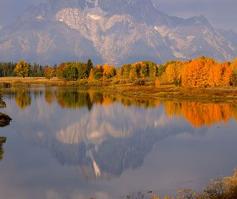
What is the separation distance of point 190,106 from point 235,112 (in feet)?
46.8

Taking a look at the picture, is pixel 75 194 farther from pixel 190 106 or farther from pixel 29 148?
pixel 190 106

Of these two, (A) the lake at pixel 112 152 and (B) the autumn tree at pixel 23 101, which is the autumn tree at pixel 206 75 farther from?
(A) the lake at pixel 112 152

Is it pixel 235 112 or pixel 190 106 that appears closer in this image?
pixel 235 112

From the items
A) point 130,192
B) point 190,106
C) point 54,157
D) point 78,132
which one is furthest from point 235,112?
point 130,192

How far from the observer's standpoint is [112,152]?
5056 cm

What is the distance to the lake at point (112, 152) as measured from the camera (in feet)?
117

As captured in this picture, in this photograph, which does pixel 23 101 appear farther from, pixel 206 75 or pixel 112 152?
pixel 206 75

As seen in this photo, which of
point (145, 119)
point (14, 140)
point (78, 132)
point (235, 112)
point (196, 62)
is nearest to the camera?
point (14, 140)

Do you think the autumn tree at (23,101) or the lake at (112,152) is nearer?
the lake at (112,152)

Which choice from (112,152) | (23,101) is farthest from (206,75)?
(112,152)

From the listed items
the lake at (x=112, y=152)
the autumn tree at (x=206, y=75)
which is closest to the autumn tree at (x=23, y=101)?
the lake at (x=112, y=152)

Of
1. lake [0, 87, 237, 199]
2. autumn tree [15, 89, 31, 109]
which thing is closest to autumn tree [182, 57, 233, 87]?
autumn tree [15, 89, 31, 109]

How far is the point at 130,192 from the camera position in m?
34.0

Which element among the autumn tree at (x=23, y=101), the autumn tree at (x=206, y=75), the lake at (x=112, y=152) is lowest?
the lake at (x=112, y=152)
